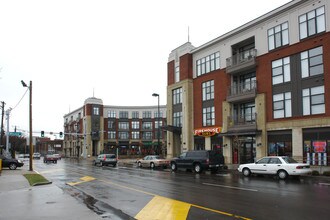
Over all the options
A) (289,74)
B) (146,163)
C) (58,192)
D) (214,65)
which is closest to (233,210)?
(58,192)

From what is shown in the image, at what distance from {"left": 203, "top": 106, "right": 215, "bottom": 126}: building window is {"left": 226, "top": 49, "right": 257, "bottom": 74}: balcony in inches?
234

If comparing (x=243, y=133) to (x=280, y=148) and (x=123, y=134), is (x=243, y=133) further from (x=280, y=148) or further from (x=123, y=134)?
(x=123, y=134)

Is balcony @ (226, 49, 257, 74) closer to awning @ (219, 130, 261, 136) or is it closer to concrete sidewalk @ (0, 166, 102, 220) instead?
awning @ (219, 130, 261, 136)

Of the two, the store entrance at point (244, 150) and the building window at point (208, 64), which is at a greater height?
the building window at point (208, 64)

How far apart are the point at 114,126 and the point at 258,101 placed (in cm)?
7254

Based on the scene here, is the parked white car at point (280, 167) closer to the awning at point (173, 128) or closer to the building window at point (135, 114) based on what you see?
the awning at point (173, 128)

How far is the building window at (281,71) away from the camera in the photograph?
32750mm

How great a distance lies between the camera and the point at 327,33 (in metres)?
29.0

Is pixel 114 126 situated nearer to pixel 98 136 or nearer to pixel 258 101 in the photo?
pixel 98 136

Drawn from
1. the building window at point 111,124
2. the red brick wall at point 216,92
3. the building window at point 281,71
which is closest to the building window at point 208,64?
the red brick wall at point 216,92

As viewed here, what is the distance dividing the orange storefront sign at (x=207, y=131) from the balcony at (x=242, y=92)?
4.06 metres

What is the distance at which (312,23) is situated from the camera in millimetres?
30469

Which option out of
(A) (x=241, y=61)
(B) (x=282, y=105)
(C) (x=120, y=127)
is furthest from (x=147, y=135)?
(B) (x=282, y=105)

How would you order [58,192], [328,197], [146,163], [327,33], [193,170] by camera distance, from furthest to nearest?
[146,163] < [193,170] < [327,33] < [58,192] < [328,197]
